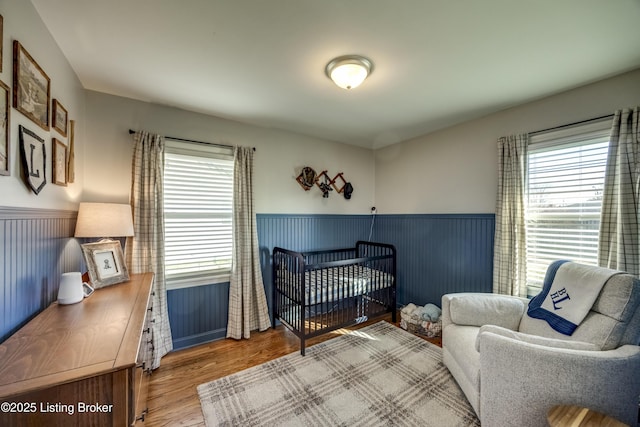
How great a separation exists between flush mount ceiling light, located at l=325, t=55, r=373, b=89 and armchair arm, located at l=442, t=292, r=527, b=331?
1876 millimetres

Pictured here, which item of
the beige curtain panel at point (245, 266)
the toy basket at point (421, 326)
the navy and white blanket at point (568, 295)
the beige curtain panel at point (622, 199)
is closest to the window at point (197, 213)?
the beige curtain panel at point (245, 266)

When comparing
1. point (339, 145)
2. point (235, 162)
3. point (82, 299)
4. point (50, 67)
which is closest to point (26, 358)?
point (82, 299)

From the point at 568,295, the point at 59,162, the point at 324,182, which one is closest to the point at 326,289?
the point at 324,182

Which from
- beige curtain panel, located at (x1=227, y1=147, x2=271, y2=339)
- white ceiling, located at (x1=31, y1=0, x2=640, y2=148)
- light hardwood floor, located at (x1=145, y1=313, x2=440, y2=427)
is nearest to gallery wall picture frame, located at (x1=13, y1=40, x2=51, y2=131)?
white ceiling, located at (x1=31, y1=0, x2=640, y2=148)

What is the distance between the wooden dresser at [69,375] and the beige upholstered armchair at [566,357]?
170cm

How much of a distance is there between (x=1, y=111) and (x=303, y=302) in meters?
2.15

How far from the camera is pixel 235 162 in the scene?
2.63 meters

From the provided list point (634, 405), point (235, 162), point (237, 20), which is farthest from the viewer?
point (235, 162)

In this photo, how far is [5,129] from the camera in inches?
40.9

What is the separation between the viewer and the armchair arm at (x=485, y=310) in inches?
74.7

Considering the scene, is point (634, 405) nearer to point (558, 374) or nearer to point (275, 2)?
point (558, 374)

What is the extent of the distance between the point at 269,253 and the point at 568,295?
2.57 m

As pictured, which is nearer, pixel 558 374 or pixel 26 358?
pixel 26 358

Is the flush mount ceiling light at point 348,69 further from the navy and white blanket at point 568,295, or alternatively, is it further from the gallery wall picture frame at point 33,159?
the navy and white blanket at point 568,295
